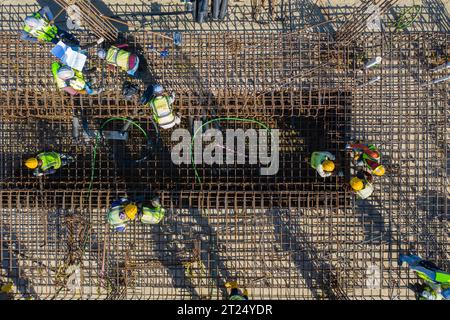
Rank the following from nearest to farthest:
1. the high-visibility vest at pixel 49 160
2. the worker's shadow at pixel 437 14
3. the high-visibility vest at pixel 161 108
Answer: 1. the high-visibility vest at pixel 161 108
2. the high-visibility vest at pixel 49 160
3. the worker's shadow at pixel 437 14

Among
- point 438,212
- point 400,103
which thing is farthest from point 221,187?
point 438,212

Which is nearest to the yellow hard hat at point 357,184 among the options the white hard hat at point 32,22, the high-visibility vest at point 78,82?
the high-visibility vest at point 78,82

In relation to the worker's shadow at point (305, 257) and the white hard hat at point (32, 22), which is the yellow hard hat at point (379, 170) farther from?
the white hard hat at point (32, 22)

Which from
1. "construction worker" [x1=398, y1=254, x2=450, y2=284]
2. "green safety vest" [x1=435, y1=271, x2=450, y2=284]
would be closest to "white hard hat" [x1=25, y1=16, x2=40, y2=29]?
"construction worker" [x1=398, y1=254, x2=450, y2=284]

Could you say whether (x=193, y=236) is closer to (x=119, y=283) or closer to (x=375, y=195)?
(x=119, y=283)

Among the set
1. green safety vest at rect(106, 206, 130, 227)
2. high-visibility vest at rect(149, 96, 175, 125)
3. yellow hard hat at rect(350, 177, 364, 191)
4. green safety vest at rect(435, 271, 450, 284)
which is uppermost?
high-visibility vest at rect(149, 96, 175, 125)

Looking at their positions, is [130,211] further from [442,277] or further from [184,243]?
[442,277]

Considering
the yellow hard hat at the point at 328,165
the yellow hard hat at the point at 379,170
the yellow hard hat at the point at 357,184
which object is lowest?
the yellow hard hat at the point at 357,184

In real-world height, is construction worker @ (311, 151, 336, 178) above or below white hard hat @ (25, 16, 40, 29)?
below

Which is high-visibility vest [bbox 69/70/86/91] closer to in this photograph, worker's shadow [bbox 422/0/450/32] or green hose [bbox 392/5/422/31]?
green hose [bbox 392/5/422/31]
